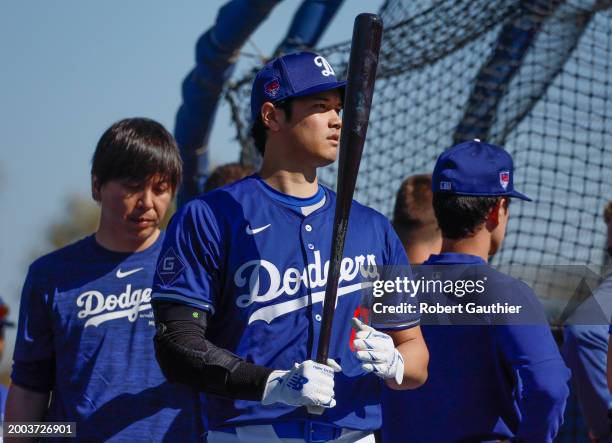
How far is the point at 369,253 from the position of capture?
2.62 meters

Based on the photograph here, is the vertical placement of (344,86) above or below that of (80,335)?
above

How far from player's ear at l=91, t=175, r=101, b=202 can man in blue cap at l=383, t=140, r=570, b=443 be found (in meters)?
1.19

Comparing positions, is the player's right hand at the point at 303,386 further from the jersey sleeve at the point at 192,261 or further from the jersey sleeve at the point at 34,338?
the jersey sleeve at the point at 34,338

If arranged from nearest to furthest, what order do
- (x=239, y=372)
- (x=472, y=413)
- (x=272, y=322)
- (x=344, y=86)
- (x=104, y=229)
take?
1. (x=239, y=372)
2. (x=272, y=322)
3. (x=344, y=86)
4. (x=472, y=413)
5. (x=104, y=229)

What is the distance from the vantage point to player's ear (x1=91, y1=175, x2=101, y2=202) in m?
3.42

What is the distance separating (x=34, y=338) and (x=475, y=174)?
159 centimetres

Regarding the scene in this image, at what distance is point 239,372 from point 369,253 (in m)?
0.54

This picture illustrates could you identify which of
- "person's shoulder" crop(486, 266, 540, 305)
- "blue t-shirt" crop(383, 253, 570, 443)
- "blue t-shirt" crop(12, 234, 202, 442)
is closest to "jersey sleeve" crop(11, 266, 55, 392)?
"blue t-shirt" crop(12, 234, 202, 442)

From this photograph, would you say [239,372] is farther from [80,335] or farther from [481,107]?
[481,107]

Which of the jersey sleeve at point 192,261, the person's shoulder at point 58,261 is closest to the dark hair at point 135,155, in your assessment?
the person's shoulder at point 58,261

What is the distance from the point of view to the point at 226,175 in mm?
4797

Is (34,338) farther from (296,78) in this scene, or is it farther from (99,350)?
(296,78)

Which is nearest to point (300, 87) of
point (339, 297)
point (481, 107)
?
point (339, 297)

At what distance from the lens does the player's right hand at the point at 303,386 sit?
219 centimetres
